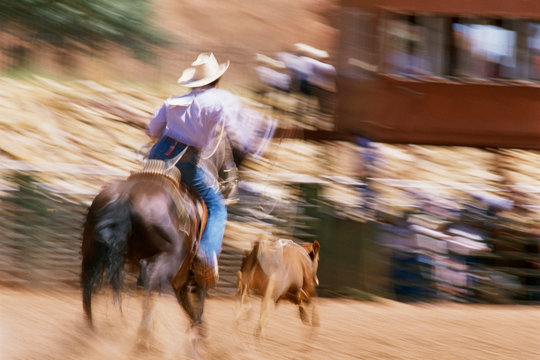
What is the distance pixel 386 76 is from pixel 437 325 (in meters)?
5.93

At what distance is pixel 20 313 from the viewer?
7.92 m

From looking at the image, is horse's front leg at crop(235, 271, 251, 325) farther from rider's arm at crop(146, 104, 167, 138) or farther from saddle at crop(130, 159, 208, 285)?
rider's arm at crop(146, 104, 167, 138)

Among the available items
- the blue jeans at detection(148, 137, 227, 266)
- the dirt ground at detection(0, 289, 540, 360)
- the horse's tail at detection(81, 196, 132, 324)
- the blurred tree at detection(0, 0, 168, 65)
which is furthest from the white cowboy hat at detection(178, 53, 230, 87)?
the blurred tree at detection(0, 0, 168, 65)

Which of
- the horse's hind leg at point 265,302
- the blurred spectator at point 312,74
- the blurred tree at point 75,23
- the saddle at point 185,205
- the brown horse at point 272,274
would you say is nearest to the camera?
the saddle at point 185,205

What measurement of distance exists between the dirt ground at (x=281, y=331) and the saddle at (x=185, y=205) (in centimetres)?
63

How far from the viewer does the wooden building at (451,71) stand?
13766 mm

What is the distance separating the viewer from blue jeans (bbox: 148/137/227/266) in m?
6.18

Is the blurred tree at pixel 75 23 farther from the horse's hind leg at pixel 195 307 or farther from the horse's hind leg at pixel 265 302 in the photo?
the horse's hind leg at pixel 195 307

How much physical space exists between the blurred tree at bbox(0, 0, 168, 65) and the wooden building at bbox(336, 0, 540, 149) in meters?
6.92

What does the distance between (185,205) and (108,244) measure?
0.69 m

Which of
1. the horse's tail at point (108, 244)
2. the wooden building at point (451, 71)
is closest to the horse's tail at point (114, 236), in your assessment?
the horse's tail at point (108, 244)

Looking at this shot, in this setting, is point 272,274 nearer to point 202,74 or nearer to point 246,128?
point 246,128

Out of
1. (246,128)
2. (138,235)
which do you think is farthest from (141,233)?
(246,128)

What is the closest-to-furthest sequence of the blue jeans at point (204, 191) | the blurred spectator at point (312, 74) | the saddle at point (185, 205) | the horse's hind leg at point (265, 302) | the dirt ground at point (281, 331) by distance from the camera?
1. the saddle at point (185, 205)
2. the dirt ground at point (281, 331)
3. the blue jeans at point (204, 191)
4. the horse's hind leg at point (265, 302)
5. the blurred spectator at point (312, 74)
